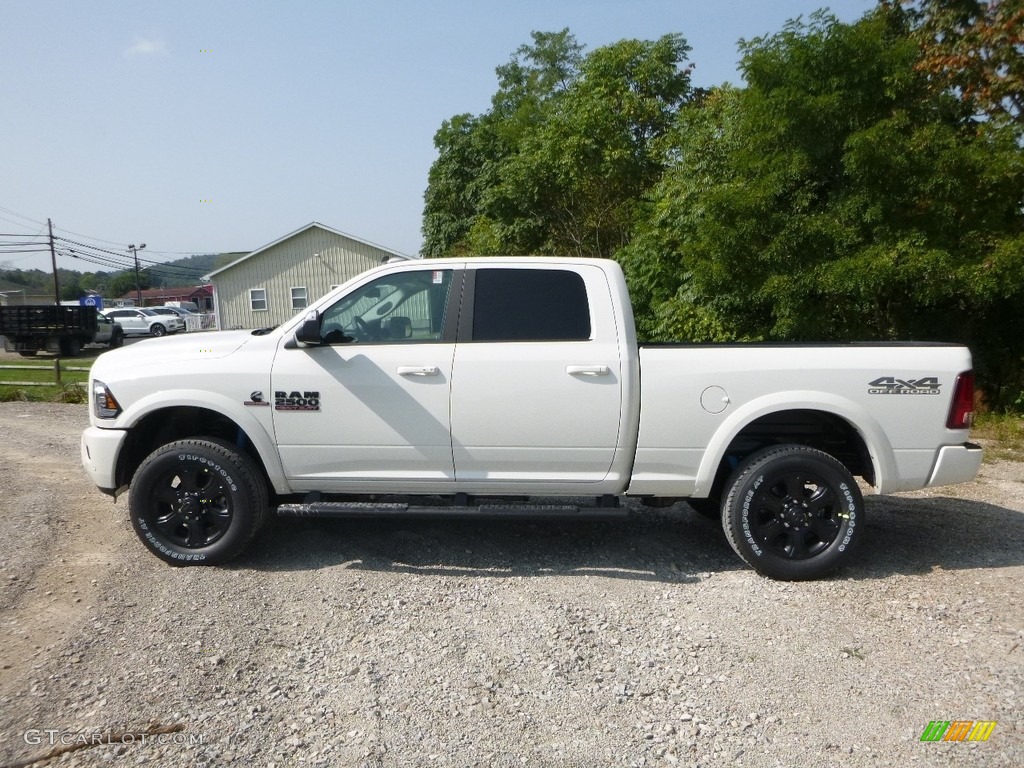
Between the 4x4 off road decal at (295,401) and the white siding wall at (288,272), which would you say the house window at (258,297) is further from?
the 4x4 off road decal at (295,401)

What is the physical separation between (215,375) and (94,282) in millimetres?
149286

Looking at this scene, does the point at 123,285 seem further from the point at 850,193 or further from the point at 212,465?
the point at 212,465

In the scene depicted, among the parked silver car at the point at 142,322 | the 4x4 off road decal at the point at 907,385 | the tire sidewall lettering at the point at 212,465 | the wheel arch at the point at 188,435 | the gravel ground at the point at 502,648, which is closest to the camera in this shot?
the gravel ground at the point at 502,648

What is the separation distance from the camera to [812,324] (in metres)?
11.6

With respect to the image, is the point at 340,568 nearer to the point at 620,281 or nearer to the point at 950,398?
the point at 620,281

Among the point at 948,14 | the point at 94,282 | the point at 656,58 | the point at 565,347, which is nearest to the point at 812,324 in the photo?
the point at 948,14

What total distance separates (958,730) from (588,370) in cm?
258

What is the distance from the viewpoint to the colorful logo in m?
3.42

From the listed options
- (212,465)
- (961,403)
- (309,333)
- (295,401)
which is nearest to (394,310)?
(309,333)

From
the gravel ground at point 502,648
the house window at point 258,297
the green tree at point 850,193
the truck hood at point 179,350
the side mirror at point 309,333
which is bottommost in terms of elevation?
the gravel ground at point 502,648

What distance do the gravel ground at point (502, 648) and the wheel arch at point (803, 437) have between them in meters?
0.65

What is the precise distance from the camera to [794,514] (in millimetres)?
5129

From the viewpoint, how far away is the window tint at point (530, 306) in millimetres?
5184

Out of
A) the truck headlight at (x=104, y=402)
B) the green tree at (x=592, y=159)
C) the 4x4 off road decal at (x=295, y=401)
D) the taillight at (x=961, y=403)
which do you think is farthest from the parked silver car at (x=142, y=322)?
the taillight at (x=961, y=403)
